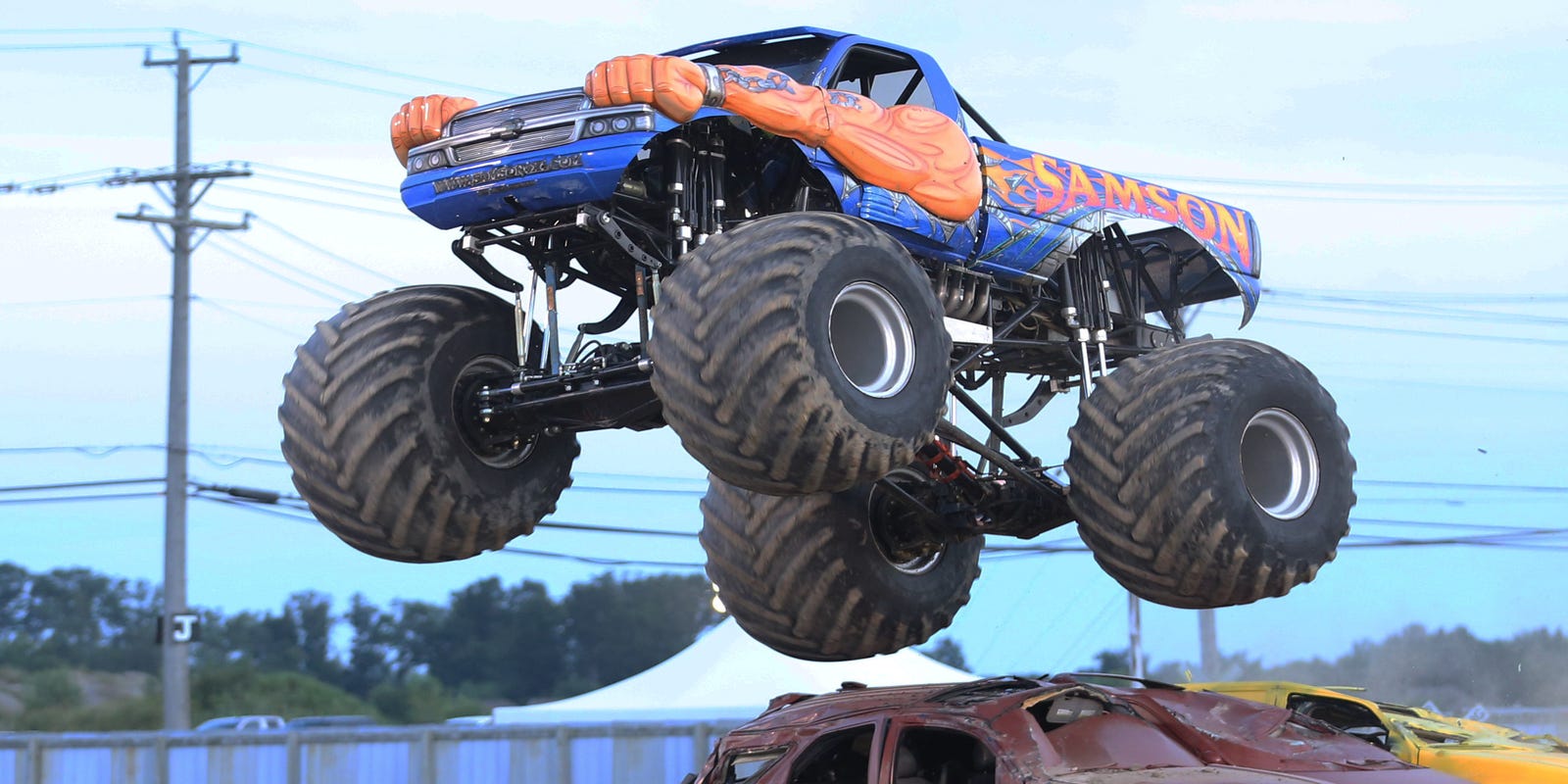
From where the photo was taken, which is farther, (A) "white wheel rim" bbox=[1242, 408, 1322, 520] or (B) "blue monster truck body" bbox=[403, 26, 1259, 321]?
(A) "white wheel rim" bbox=[1242, 408, 1322, 520]

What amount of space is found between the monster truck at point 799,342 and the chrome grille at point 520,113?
0.07 ft

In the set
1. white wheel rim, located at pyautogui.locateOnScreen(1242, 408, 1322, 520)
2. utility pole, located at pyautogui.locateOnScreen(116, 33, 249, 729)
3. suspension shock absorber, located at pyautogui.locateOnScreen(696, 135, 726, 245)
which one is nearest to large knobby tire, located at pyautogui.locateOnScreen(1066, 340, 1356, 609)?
white wheel rim, located at pyautogui.locateOnScreen(1242, 408, 1322, 520)

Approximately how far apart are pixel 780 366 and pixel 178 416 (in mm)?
23782

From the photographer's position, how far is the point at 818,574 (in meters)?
11.4

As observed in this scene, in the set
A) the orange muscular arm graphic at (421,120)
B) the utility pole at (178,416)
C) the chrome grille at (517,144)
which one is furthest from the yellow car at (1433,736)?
the utility pole at (178,416)

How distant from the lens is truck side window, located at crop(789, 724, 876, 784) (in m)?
9.19

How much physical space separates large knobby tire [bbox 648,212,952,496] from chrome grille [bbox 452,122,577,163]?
108 centimetres

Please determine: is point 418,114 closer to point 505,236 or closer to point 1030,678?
point 505,236

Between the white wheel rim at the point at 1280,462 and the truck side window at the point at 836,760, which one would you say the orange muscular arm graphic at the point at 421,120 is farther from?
the white wheel rim at the point at 1280,462

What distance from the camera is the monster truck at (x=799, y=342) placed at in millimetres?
8062

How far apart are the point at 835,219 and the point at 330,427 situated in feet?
9.78

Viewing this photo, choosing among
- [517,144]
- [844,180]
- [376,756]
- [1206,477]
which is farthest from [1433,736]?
[376,756]

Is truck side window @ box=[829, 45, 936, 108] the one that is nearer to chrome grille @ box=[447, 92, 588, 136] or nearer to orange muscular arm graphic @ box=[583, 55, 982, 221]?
orange muscular arm graphic @ box=[583, 55, 982, 221]

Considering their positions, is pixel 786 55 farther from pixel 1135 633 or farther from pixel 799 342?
pixel 1135 633
